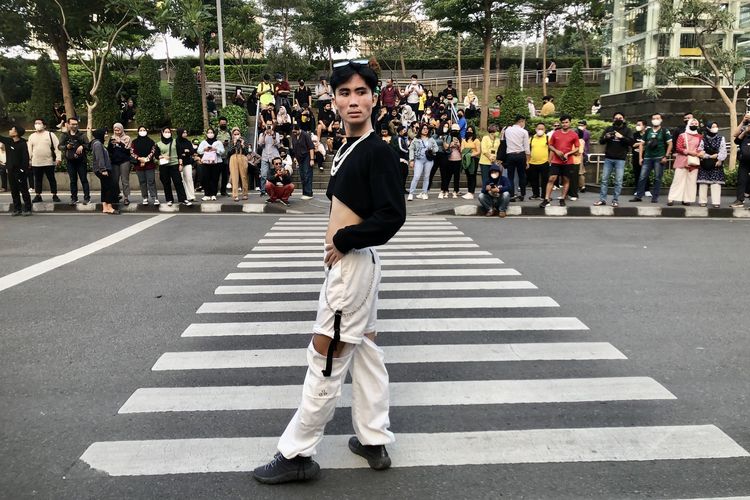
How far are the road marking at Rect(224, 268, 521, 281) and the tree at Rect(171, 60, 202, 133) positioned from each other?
22422mm

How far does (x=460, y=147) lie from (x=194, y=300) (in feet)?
36.0

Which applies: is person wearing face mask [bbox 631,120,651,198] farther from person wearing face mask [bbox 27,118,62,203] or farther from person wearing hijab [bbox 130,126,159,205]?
person wearing face mask [bbox 27,118,62,203]

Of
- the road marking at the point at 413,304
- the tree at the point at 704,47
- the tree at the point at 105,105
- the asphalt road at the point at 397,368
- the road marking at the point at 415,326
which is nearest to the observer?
the asphalt road at the point at 397,368

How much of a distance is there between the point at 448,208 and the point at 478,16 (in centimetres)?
1513

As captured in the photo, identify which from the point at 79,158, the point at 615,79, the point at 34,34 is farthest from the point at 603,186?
the point at 34,34

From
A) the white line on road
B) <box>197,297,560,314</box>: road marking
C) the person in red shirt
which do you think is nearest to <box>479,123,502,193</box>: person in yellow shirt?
the person in red shirt

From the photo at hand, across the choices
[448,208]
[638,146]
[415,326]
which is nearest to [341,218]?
[415,326]

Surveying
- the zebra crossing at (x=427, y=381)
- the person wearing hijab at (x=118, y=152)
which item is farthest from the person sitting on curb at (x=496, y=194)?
the person wearing hijab at (x=118, y=152)

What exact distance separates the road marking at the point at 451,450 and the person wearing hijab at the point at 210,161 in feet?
41.3

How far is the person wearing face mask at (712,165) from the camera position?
14.0 meters

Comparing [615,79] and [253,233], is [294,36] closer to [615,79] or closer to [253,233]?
[615,79]

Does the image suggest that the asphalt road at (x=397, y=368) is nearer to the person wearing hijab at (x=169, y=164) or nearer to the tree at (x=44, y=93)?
the person wearing hijab at (x=169, y=164)

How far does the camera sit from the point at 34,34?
1051 inches

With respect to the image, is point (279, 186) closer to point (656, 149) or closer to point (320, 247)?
point (320, 247)
